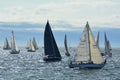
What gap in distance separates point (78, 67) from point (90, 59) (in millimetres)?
4834

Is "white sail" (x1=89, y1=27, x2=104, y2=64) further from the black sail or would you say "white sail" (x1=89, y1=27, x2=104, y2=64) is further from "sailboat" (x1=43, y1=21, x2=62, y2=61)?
the black sail

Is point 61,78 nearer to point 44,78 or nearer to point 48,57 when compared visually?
point 44,78

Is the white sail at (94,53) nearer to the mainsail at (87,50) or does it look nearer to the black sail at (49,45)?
the mainsail at (87,50)

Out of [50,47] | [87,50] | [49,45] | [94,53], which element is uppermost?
[49,45]

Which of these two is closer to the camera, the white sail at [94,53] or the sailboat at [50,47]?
the white sail at [94,53]

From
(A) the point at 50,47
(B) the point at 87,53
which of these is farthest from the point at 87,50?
(A) the point at 50,47

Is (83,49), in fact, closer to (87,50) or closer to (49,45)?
(87,50)

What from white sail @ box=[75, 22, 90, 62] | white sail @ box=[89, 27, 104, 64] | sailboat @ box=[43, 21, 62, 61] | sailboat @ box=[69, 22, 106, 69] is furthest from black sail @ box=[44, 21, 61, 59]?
white sail @ box=[89, 27, 104, 64]

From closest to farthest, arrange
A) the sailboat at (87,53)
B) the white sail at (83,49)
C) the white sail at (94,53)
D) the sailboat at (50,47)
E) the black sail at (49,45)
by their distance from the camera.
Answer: the white sail at (83,49) → the sailboat at (87,53) → the white sail at (94,53) → the sailboat at (50,47) → the black sail at (49,45)

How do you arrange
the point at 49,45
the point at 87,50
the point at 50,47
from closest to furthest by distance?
the point at 87,50 < the point at 50,47 < the point at 49,45

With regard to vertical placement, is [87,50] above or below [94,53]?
above

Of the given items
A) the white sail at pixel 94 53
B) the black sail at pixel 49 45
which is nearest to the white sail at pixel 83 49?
the white sail at pixel 94 53

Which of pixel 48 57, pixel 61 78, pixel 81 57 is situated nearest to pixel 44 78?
pixel 61 78

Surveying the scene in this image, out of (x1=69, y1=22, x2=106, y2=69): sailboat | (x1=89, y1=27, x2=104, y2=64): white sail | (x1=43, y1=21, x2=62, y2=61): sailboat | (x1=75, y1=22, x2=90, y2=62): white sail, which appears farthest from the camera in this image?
(x1=43, y1=21, x2=62, y2=61): sailboat
